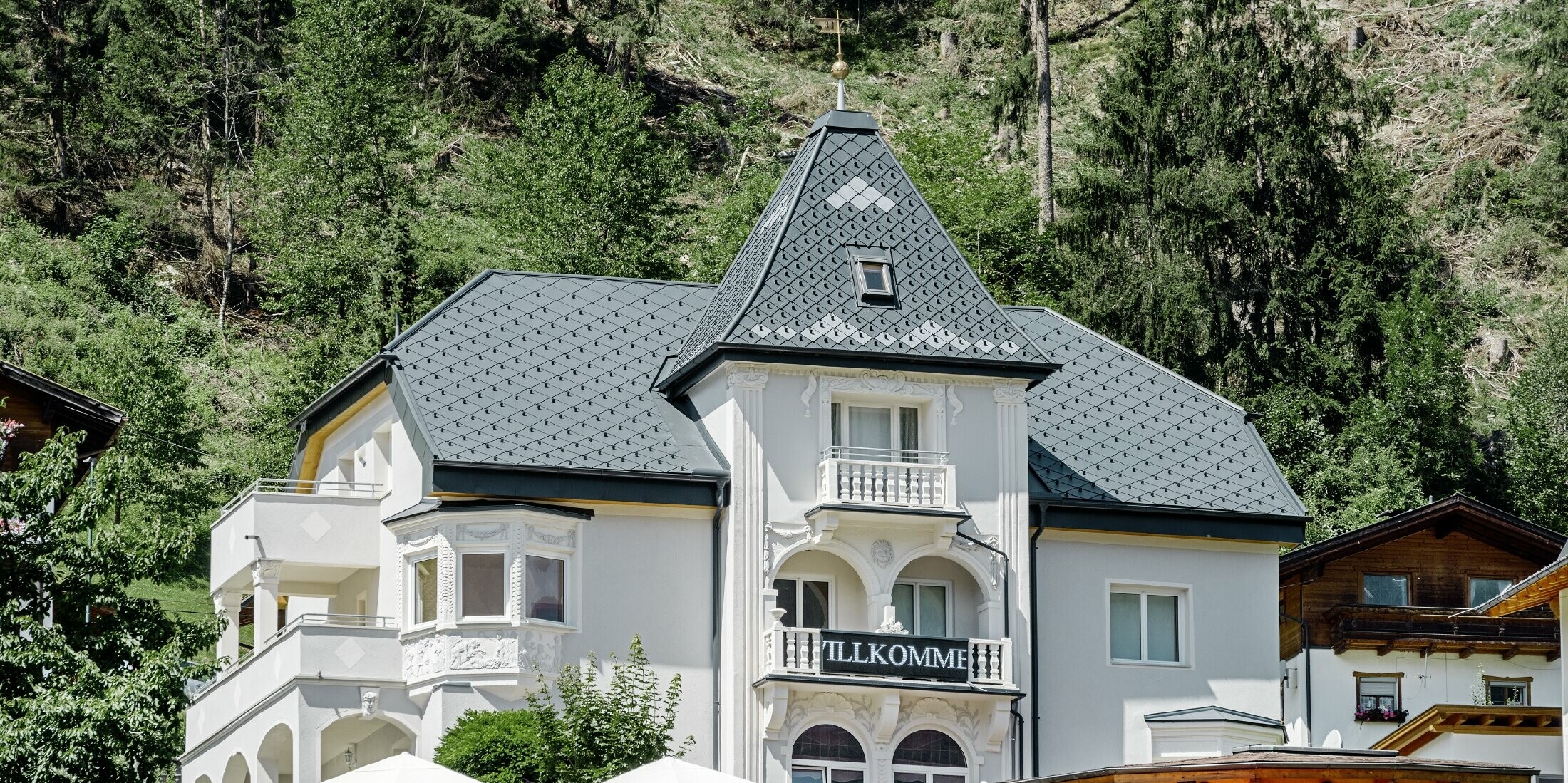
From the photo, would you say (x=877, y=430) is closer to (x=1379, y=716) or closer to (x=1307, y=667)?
(x=1307, y=667)

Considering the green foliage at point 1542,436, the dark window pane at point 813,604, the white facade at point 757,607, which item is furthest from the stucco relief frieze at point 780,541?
the green foliage at point 1542,436

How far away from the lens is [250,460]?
199 ft

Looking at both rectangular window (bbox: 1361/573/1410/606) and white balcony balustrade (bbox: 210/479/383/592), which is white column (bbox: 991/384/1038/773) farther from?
rectangular window (bbox: 1361/573/1410/606)

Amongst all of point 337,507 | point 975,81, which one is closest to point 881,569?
point 337,507

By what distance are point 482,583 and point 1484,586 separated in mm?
23683

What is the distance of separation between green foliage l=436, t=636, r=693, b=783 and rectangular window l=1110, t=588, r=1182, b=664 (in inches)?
343

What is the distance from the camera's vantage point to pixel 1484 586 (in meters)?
52.2

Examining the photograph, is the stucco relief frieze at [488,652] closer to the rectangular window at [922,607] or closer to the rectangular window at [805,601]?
the rectangular window at [805,601]

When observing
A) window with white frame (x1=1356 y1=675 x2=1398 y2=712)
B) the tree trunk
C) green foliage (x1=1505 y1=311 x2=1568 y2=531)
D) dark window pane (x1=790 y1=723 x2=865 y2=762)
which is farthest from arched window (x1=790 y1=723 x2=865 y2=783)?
the tree trunk

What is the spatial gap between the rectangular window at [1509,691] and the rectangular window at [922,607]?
15273mm

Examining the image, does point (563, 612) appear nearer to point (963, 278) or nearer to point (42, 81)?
point (963, 278)

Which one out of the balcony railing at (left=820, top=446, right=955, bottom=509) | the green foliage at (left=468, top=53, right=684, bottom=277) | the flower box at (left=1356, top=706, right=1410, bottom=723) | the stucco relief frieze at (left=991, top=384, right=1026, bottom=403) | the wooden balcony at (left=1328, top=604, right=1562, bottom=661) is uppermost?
the green foliage at (left=468, top=53, right=684, bottom=277)

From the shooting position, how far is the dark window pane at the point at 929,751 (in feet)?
131

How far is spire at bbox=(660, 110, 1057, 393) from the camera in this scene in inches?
1606
